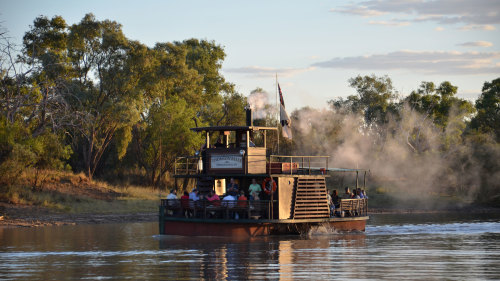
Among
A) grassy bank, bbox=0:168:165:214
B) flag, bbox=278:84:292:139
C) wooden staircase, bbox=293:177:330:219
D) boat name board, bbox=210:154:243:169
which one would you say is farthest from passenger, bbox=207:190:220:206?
grassy bank, bbox=0:168:165:214

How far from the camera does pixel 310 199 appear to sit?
3111 centimetres

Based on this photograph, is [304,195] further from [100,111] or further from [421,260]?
[100,111]

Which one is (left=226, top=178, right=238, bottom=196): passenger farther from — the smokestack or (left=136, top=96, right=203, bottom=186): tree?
(left=136, top=96, right=203, bottom=186): tree

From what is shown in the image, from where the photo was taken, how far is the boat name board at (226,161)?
98.9ft

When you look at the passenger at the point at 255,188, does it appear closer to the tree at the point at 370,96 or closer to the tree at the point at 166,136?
the tree at the point at 166,136

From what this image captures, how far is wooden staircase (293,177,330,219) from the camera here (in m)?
30.5

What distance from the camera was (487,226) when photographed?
1467 inches

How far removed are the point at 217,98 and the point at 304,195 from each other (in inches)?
1577

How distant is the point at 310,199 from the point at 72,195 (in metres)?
22.5

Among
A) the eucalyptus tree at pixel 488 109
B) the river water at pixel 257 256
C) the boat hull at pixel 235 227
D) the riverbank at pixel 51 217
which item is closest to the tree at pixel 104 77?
the riverbank at pixel 51 217

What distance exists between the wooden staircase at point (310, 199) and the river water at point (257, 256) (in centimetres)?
82

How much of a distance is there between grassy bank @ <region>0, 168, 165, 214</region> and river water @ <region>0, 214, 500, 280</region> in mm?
10511

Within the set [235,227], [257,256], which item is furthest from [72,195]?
[257,256]

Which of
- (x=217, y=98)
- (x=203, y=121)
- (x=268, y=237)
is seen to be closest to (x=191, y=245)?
(x=268, y=237)
